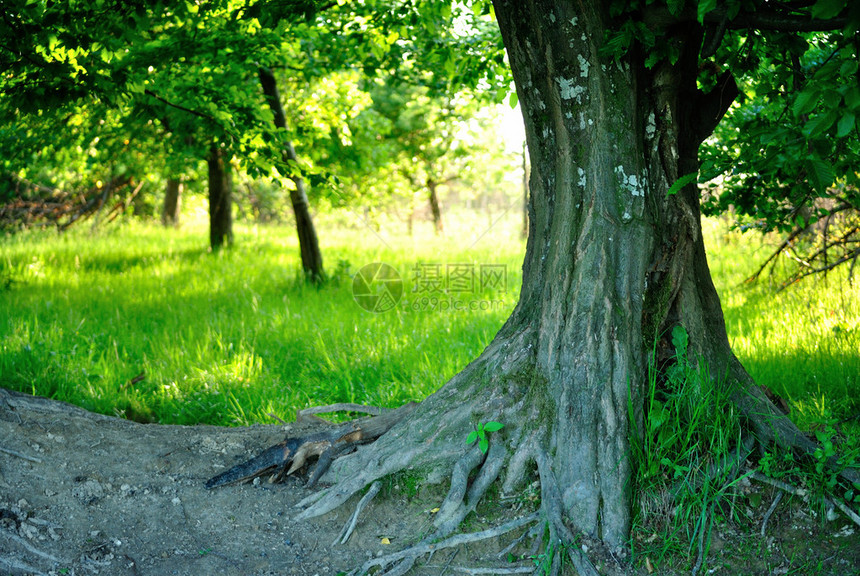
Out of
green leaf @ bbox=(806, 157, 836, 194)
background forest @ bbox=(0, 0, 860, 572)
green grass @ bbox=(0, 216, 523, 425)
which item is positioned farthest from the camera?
green grass @ bbox=(0, 216, 523, 425)

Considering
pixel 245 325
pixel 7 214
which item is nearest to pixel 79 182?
pixel 7 214

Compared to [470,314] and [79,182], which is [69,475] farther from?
[79,182]

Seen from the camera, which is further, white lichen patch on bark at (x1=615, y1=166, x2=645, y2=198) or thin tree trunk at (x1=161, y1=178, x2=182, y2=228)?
thin tree trunk at (x1=161, y1=178, x2=182, y2=228)

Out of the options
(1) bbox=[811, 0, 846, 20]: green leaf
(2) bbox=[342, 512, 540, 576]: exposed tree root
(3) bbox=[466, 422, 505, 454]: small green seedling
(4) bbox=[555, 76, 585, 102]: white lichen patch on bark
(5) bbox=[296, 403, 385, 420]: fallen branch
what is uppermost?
(1) bbox=[811, 0, 846, 20]: green leaf

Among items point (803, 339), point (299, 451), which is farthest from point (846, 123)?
point (803, 339)

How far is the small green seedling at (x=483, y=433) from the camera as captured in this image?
343 centimetres

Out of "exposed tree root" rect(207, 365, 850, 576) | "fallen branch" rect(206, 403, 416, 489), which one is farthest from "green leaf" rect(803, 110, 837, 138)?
"fallen branch" rect(206, 403, 416, 489)

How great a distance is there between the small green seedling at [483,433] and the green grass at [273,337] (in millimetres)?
1794

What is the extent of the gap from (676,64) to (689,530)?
88.0 inches

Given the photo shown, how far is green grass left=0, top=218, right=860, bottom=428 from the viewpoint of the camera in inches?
209

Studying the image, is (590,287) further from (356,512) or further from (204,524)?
(204,524)

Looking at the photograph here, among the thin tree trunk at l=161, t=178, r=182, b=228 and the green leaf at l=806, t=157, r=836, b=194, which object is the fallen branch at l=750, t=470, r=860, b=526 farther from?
the thin tree trunk at l=161, t=178, r=182, b=228

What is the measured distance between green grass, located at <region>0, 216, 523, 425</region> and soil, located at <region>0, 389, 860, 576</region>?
1.15 m

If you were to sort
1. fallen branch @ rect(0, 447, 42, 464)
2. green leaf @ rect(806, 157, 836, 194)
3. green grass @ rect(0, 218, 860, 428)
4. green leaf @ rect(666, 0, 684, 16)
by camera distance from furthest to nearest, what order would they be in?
green grass @ rect(0, 218, 860, 428)
fallen branch @ rect(0, 447, 42, 464)
green leaf @ rect(666, 0, 684, 16)
green leaf @ rect(806, 157, 836, 194)
